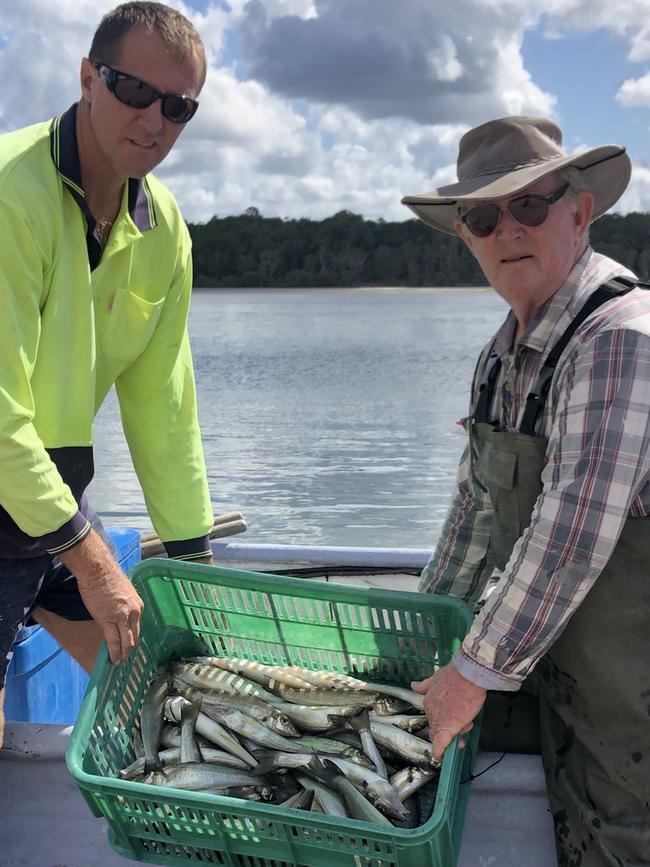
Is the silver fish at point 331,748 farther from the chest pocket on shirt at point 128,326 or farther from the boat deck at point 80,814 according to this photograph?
the chest pocket on shirt at point 128,326

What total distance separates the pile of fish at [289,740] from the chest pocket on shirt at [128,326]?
0.95 m

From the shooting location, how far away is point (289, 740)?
99.4 inches

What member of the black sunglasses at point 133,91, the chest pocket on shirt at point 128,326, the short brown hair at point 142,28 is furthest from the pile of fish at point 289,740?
the short brown hair at point 142,28

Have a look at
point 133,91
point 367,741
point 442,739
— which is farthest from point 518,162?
point 367,741

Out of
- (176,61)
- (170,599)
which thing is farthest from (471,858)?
(176,61)

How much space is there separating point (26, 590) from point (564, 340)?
165 cm

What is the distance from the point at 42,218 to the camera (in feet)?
7.63

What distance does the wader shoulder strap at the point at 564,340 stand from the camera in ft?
7.30

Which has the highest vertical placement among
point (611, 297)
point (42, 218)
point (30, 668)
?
point (42, 218)

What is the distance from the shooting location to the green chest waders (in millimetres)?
2123

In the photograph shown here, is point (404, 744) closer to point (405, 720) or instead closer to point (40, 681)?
point (405, 720)

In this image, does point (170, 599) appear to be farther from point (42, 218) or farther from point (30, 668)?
point (42, 218)

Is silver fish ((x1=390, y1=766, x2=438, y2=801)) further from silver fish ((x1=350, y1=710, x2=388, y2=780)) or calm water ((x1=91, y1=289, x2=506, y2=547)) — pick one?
calm water ((x1=91, y1=289, x2=506, y2=547))

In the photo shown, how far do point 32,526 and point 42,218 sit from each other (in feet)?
2.54
